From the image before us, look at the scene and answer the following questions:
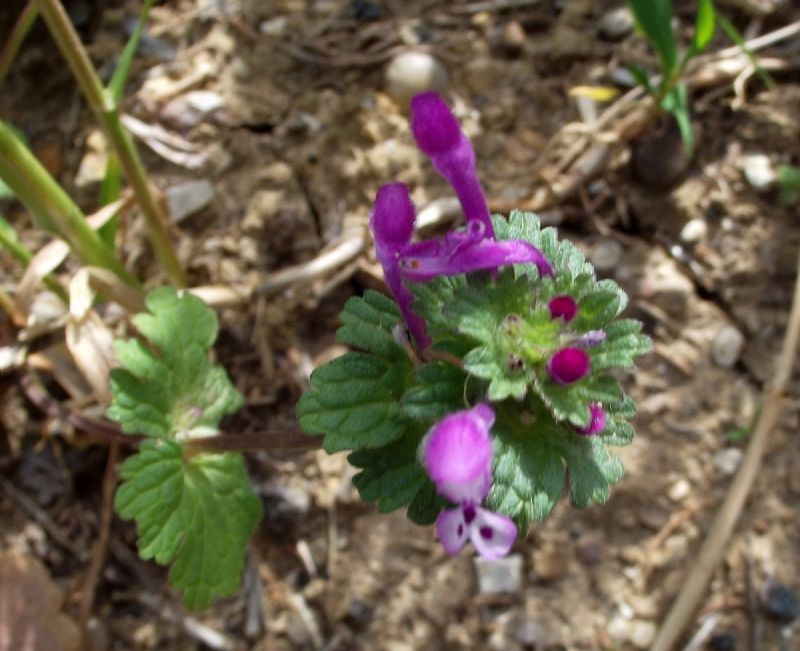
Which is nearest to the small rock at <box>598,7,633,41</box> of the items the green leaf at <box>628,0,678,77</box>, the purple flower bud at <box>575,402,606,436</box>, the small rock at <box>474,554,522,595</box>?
the green leaf at <box>628,0,678,77</box>

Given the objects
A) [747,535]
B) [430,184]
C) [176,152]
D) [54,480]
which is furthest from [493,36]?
[54,480]

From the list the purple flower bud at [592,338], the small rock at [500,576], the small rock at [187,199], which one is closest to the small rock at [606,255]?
the small rock at [500,576]

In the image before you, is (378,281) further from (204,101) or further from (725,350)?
(725,350)

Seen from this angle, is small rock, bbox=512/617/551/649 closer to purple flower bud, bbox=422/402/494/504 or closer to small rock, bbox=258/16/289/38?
purple flower bud, bbox=422/402/494/504

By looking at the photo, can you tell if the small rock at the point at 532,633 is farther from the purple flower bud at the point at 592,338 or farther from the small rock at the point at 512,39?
the small rock at the point at 512,39

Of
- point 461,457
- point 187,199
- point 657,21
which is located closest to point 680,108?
point 657,21
